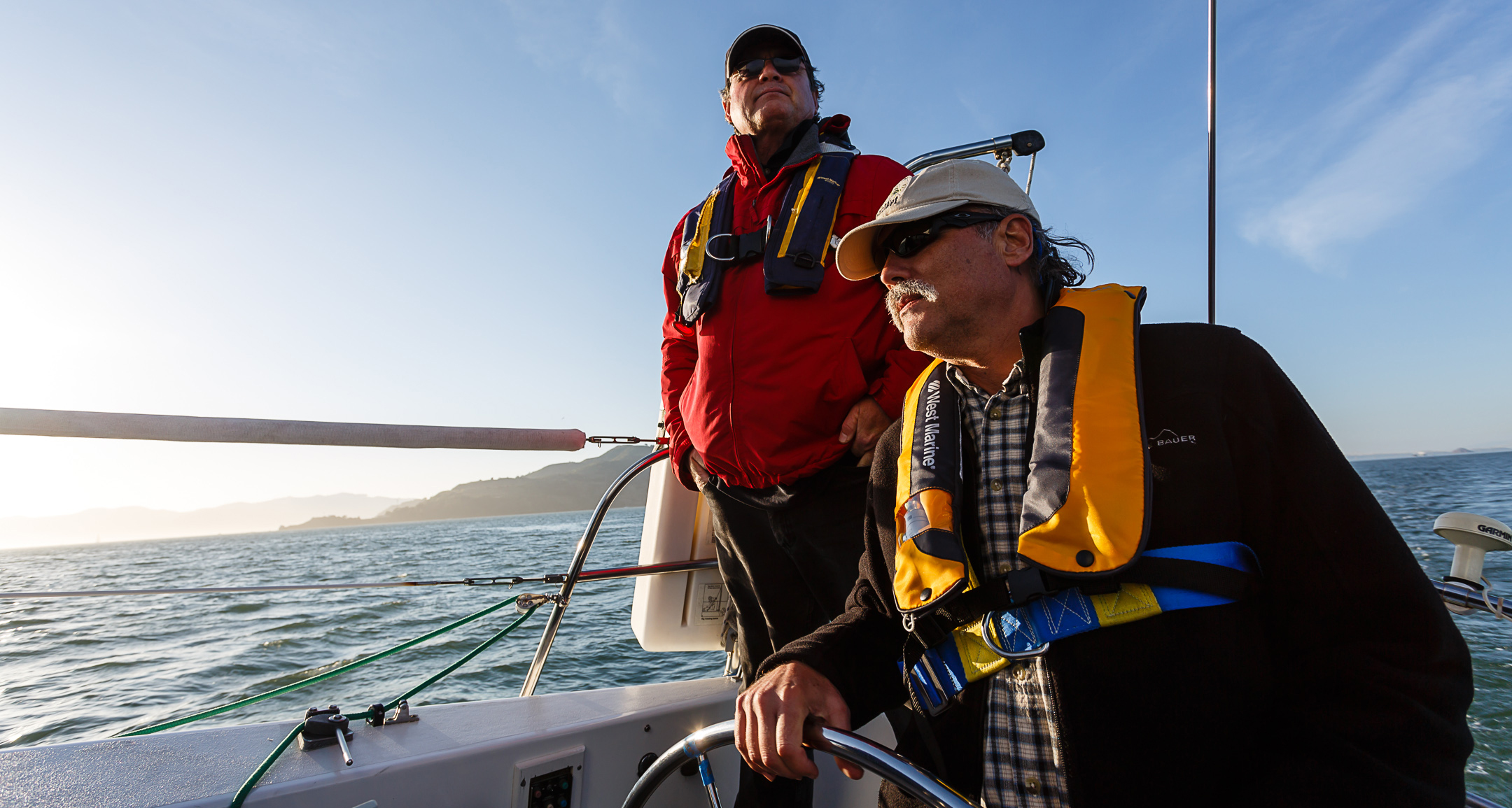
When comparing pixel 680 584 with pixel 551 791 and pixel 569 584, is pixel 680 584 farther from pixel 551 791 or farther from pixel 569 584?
pixel 551 791

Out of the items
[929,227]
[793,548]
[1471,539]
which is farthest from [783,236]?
[1471,539]

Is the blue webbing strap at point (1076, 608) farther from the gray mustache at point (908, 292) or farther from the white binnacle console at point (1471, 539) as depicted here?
the white binnacle console at point (1471, 539)

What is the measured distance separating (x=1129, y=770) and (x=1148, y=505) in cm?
34

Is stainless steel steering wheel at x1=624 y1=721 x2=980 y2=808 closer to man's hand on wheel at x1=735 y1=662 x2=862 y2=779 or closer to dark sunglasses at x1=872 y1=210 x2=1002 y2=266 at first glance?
man's hand on wheel at x1=735 y1=662 x2=862 y2=779

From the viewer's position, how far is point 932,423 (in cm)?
125

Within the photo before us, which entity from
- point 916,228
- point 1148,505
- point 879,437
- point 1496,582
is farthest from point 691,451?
point 1496,582

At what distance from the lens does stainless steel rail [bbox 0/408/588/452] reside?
139 centimetres

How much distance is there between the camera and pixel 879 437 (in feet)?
4.97

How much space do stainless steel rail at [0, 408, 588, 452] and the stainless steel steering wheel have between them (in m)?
1.20

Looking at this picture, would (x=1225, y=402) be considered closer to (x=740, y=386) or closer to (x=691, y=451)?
(x=740, y=386)

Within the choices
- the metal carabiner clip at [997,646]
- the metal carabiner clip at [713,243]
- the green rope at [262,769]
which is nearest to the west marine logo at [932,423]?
the metal carabiner clip at [997,646]

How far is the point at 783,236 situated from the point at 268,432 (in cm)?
133

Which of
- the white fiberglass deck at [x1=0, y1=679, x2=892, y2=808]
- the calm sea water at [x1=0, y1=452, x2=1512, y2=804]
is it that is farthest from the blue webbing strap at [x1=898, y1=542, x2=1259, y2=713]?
the calm sea water at [x1=0, y1=452, x2=1512, y2=804]

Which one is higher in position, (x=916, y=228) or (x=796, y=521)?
(x=916, y=228)
